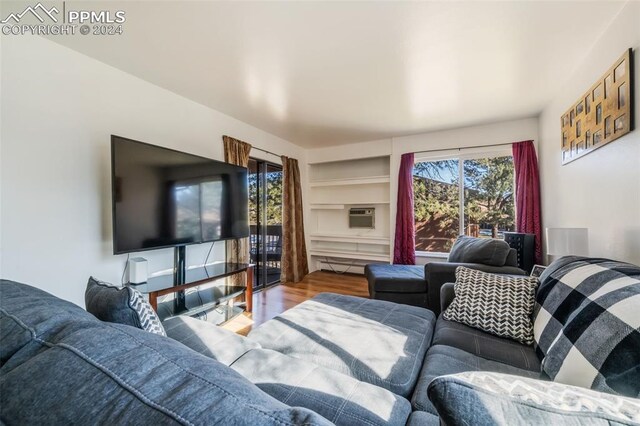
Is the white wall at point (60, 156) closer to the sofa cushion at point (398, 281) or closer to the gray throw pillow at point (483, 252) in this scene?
the sofa cushion at point (398, 281)

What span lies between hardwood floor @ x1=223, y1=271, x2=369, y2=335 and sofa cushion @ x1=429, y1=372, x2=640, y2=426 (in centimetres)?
233

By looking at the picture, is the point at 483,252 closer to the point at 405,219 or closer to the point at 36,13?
the point at 405,219

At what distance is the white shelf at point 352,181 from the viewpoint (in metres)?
4.48

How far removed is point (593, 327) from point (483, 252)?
1.76 m

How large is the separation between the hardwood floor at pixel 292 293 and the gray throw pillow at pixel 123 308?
66.3 inches

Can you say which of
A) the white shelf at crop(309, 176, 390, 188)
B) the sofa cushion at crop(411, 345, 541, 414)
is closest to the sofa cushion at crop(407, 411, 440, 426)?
the sofa cushion at crop(411, 345, 541, 414)

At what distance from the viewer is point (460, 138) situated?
383 cm

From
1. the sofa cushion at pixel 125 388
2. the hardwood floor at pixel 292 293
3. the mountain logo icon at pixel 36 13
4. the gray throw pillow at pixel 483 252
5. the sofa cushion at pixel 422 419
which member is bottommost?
the hardwood floor at pixel 292 293

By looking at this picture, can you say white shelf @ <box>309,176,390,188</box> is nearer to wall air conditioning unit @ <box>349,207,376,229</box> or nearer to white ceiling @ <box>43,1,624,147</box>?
wall air conditioning unit @ <box>349,207,376,229</box>

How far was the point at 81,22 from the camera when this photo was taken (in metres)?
1.72

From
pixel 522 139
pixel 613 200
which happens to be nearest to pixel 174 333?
pixel 613 200

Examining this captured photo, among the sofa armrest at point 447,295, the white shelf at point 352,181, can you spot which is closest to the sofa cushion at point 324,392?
the sofa armrest at point 447,295

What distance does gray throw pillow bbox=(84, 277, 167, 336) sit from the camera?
822mm

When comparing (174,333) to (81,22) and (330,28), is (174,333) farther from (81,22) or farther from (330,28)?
(81,22)
